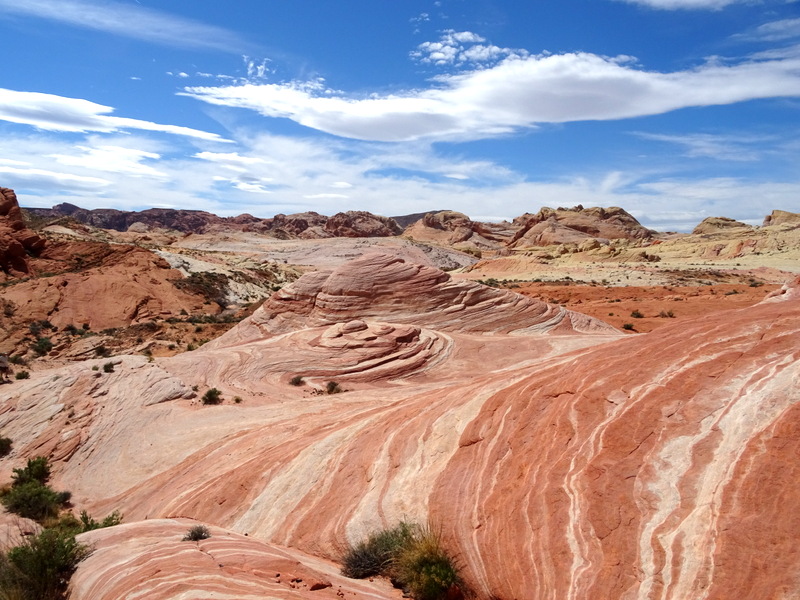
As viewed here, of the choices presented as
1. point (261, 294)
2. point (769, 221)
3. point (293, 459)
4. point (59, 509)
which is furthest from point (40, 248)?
point (769, 221)

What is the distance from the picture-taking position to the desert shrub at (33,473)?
12797mm

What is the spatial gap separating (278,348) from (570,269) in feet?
156

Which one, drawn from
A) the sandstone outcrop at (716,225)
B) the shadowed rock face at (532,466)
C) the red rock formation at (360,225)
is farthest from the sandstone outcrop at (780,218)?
the shadowed rock face at (532,466)

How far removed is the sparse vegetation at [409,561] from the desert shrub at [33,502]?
7.83 metres

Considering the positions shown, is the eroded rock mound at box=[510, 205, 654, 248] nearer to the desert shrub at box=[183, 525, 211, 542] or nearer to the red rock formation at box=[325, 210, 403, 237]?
the red rock formation at box=[325, 210, 403, 237]

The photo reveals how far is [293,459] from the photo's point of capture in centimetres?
995

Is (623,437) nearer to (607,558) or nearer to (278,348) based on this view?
(607,558)

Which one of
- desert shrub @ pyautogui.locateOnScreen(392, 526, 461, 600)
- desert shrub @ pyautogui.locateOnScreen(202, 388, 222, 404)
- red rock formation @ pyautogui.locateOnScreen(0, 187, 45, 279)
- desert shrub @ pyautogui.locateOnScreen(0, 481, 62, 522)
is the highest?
red rock formation @ pyautogui.locateOnScreen(0, 187, 45, 279)

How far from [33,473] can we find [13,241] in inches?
1653

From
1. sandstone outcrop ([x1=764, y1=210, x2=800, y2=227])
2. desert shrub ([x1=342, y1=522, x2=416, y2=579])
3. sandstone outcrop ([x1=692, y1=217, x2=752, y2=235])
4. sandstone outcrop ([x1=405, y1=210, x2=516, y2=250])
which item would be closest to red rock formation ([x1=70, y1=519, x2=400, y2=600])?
desert shrub ([x1=342, y1=522, x2=416, y2=579])

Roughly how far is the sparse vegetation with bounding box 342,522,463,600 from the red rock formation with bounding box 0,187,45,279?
4851cm

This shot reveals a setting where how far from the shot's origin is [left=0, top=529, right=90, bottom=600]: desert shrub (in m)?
6.19

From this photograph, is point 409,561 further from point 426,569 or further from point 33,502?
point 33,502

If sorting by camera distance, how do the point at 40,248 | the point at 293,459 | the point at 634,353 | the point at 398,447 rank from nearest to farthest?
the point at 634,353
the point at 398,447
the point at 293,459
the point at 40,248
